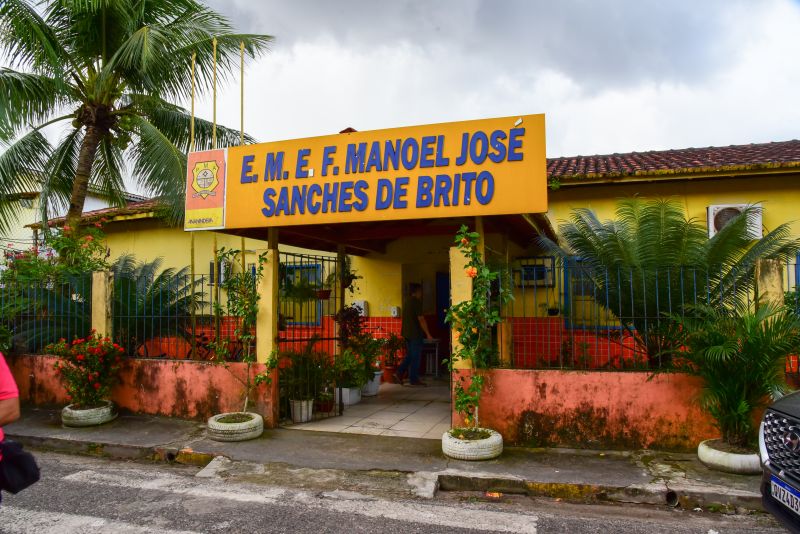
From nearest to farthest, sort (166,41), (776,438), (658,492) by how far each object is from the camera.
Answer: (776,438)
(658,492)
(166,41)

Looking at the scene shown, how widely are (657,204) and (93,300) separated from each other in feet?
25.6

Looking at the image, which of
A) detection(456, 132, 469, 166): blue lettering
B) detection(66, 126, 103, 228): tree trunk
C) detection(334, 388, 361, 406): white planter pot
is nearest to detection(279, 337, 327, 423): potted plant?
detection(334, 388, 361, 406): white planter pot

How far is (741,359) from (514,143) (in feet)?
9.74

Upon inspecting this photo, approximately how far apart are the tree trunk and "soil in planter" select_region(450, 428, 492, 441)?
765cm

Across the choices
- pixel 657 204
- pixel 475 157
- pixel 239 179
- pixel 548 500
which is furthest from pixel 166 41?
pixel 548 500

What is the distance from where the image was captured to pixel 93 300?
7984 millimetres

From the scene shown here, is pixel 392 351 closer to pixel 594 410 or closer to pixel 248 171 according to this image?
pixel 248 171

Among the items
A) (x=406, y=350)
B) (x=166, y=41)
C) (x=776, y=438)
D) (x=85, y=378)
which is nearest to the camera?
(x=776, y=438)

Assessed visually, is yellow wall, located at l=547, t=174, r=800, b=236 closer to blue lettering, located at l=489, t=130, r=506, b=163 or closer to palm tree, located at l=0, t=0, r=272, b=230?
blue lettering, located at l=489, t=130, r=506, b=163

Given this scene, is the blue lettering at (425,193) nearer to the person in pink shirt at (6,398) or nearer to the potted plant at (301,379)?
the potted plant at (301,379)

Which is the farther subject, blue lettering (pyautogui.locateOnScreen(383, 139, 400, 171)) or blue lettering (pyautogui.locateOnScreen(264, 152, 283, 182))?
blue lettering (pyautogui.locateOnScreen(264, 152, 283, 182))

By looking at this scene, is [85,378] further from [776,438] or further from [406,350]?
[776,438]

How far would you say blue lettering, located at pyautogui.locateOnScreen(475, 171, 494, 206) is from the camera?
5836mm

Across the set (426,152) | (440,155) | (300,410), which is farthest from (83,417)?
(440,155)
